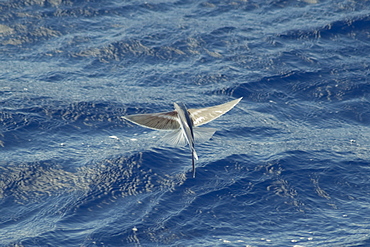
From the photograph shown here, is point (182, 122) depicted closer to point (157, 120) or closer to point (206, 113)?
point (157, 120)

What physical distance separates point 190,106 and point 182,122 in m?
8.70

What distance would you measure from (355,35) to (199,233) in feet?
55.3

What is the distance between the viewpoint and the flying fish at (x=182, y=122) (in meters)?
13.7

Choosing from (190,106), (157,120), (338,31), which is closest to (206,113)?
(157,120)

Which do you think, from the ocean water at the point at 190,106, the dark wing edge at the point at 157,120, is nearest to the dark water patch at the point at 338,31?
the ocean water at the point at 190,106

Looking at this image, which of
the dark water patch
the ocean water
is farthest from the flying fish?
the dark water patch

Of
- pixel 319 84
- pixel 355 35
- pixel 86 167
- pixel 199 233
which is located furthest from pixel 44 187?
pixel 355 35

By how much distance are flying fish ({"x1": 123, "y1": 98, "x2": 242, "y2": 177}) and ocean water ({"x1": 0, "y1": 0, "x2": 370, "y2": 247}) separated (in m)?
3.25

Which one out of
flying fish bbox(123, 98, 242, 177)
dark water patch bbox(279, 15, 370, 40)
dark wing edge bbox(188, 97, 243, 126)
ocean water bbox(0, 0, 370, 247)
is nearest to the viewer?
flying fish bbox(123, 98, 242, 177)

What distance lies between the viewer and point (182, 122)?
13.8 meters

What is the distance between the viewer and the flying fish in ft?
45.1

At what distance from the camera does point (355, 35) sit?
28.0 meters

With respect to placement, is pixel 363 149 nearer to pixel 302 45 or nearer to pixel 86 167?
pixel 302 45

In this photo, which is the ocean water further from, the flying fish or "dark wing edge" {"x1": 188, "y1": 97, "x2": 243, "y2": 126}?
"dark wing edge" {"x1": 188, "y1": 97, "x2": 243, "y2": 126}
